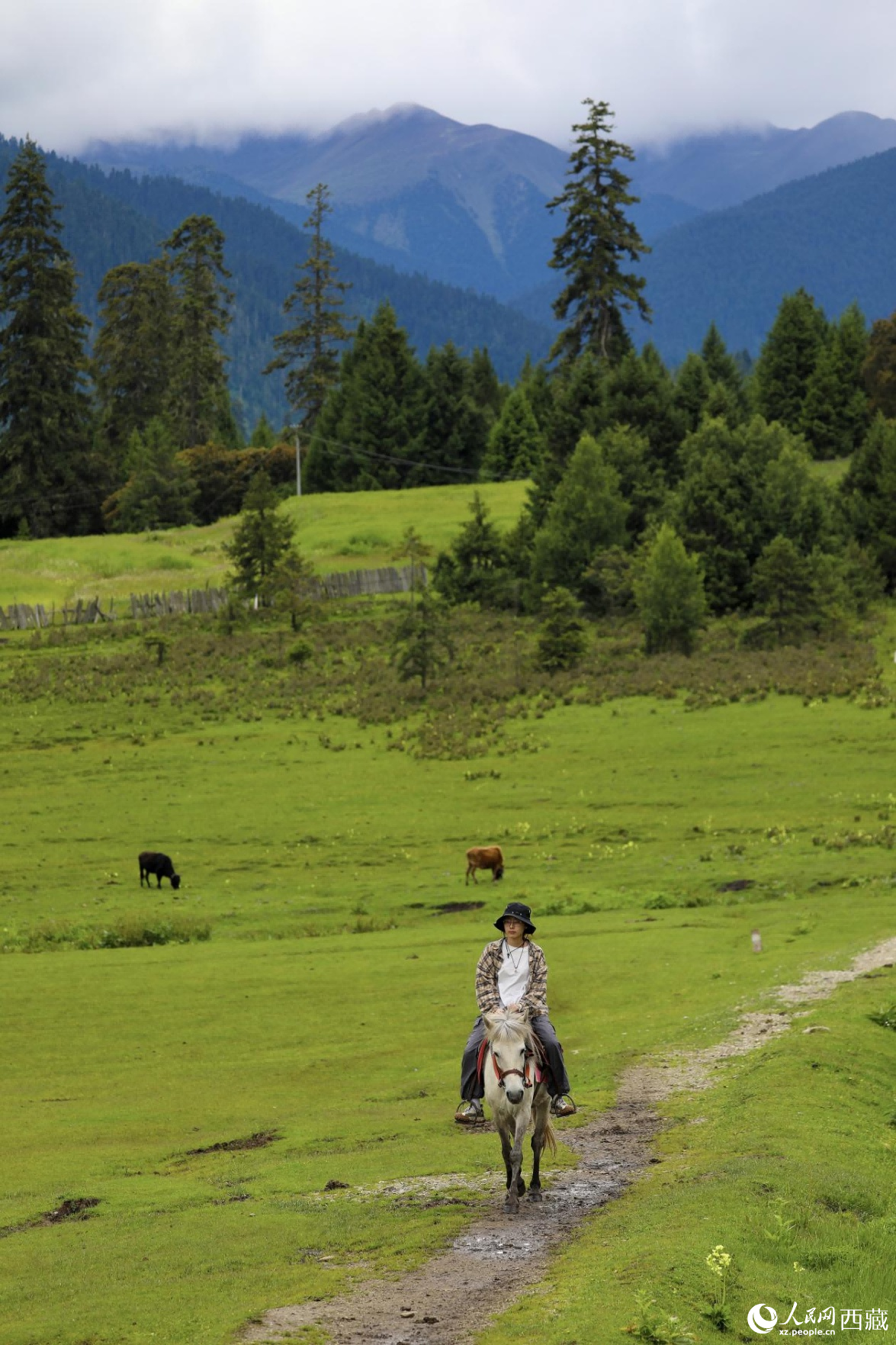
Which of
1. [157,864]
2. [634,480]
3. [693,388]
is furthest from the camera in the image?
[693,388]

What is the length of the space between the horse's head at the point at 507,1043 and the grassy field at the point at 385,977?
1.28m

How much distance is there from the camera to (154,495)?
122m

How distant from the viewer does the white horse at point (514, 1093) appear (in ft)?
46.3

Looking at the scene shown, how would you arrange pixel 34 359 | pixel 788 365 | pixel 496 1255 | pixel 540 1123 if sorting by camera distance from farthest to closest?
pixel 788 365 < pixel 34 359 < pixel 540 1123 < pixel 496 1255

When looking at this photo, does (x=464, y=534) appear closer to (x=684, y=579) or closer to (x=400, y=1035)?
(x=684, y=579)

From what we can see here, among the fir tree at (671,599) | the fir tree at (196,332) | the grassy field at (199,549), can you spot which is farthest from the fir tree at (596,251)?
the fir tree at (671,599)

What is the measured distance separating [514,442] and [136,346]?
43632mm

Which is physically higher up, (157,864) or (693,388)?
(693,388)

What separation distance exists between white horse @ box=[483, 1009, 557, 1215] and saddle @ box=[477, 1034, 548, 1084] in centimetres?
2

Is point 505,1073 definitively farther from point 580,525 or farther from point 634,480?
point 634,480

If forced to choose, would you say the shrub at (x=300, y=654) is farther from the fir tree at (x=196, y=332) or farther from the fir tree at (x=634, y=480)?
the fir tree at (x=196, y=332)

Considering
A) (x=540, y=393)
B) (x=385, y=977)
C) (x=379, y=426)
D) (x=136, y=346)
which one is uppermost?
(x=136, y=346)

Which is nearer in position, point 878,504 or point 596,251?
point 878,504

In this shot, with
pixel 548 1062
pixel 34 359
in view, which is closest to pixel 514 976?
pixel 548 1062
